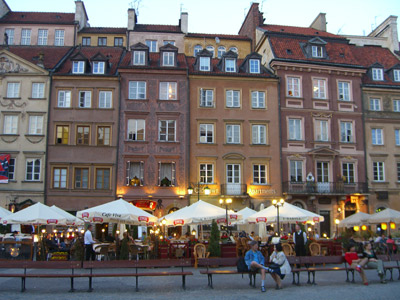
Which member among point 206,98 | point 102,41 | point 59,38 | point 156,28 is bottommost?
point 206,98

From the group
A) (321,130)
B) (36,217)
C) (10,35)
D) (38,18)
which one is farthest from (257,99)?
(10,35)

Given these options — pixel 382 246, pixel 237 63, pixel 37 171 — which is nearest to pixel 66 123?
pixel 37 171

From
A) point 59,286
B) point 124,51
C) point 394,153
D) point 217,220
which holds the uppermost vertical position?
point 124,51

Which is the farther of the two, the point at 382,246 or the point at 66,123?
the point at 66,123

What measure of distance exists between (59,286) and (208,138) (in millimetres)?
19674

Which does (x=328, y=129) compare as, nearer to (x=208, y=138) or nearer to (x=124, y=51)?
(x=208, y=138)

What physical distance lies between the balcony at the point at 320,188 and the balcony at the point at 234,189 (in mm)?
2914

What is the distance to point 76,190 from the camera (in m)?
30.1

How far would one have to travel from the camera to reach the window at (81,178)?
99.6 feet

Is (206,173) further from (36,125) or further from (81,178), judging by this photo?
(36,125)

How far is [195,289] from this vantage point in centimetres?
1264

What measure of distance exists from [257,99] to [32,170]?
16223 mm

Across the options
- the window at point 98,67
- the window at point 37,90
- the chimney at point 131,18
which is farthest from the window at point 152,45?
the window at point 37,90

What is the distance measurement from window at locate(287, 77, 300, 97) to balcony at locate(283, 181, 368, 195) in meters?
6.57
